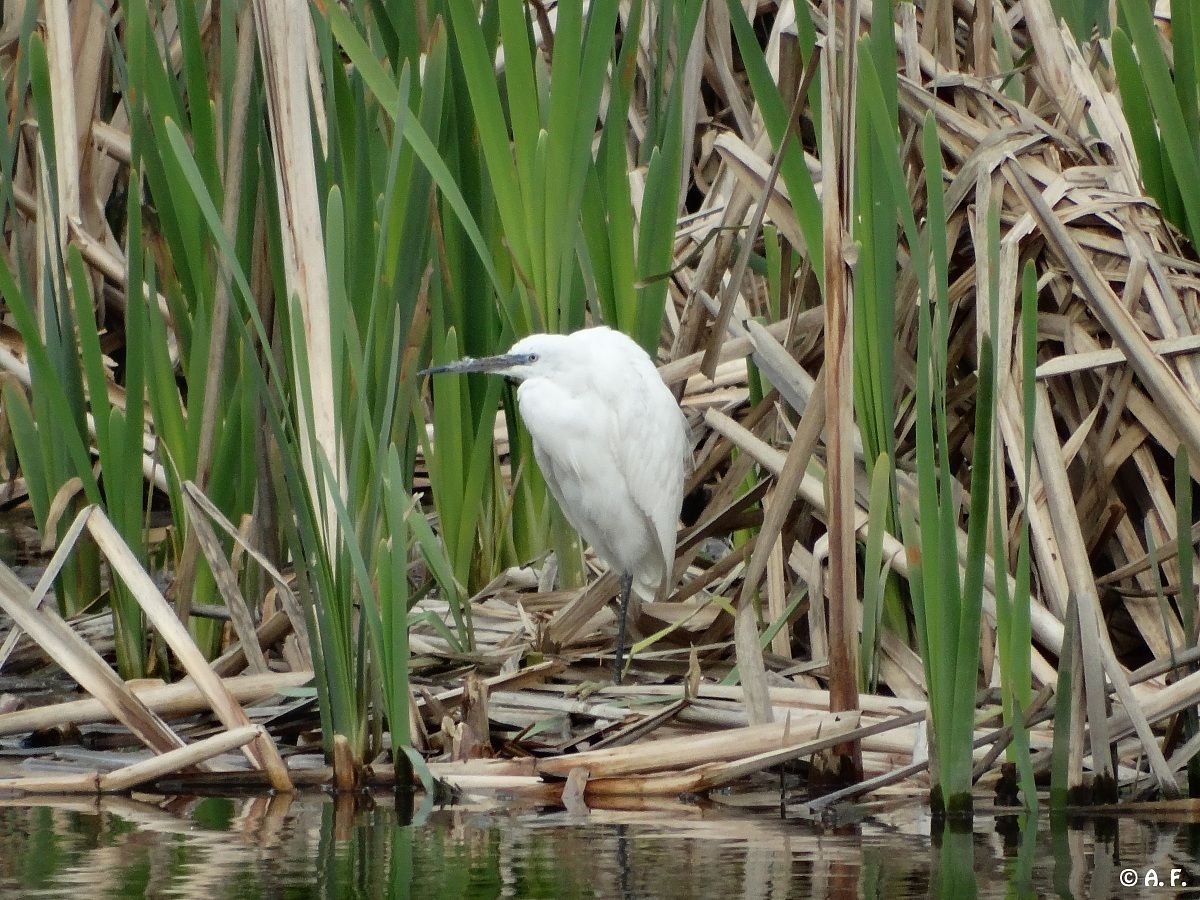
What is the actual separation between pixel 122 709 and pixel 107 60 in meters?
2.16

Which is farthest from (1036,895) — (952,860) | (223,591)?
(223,591)

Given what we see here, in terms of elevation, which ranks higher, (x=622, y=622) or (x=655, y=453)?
(x=655, y=453)

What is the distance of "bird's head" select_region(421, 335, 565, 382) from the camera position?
2975 millimetres

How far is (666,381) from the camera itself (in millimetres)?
3387

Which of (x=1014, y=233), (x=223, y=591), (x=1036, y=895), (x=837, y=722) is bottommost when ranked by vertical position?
(x=1036, y=895)

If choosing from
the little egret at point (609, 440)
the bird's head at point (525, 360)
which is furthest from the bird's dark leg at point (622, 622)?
the bird's head at point (525, 360)

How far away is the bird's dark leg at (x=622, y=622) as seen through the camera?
2866mm

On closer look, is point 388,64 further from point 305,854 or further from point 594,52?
point 305,854

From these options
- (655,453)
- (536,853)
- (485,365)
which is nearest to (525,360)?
(485,365)

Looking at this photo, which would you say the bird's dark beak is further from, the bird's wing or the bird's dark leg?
the bird's dark leg

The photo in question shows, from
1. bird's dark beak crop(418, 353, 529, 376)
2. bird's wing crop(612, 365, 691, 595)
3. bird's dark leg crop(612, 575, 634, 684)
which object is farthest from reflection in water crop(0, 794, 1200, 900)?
bird's wing crop(612, 365, 691, 595)

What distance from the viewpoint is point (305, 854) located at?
6.16ft

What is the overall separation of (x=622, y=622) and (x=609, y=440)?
0.61m

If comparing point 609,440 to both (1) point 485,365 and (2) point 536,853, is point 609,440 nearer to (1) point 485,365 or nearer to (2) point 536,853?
(1) point 485,365
